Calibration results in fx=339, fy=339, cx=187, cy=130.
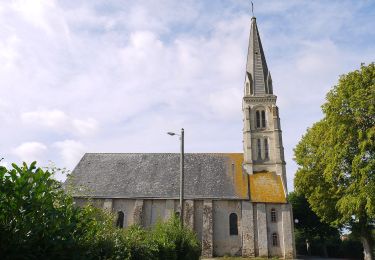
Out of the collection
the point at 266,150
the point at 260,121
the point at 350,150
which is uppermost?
the point at 260,121

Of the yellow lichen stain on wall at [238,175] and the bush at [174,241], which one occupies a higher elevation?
the yellow lichen stain on wall at [238,175]

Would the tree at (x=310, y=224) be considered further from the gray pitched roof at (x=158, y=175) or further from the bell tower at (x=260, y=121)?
the gray pitched roof at (x=158, y=175)

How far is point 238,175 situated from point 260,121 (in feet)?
22.2

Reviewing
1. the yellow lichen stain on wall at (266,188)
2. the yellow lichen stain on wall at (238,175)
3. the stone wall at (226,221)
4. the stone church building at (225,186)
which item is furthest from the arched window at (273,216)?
the yellow lichen stain on wall at (238,175)

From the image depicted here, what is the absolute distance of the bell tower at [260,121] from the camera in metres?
36.1

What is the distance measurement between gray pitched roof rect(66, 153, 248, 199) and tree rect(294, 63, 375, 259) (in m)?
10.9

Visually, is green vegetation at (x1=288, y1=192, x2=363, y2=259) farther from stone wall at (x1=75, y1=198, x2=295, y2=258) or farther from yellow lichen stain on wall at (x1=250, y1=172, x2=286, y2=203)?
stone wall at (x1=75, y1=198, x2=295, y2=258)

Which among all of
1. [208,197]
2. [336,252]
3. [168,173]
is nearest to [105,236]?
[208,197]

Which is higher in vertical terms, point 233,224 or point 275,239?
point 233,224

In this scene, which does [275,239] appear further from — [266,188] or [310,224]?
[310,224]

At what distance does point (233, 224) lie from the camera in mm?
33469

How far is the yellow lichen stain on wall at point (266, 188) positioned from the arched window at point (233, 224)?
8.35 feet

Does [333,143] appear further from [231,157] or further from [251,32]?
[251,32]

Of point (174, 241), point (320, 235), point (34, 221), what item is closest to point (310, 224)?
point (320, 235)
